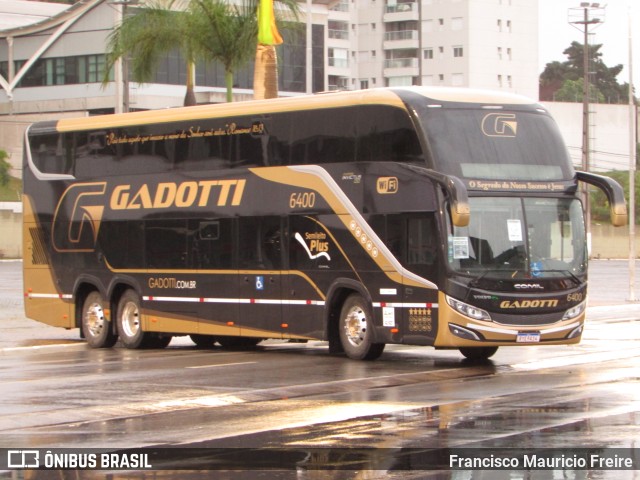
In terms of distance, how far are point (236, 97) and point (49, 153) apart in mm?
60740

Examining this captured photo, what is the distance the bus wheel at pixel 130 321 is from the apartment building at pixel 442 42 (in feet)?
319

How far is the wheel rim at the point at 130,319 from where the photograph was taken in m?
24.7

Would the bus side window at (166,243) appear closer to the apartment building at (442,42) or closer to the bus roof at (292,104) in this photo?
the bus roof at (292,104)

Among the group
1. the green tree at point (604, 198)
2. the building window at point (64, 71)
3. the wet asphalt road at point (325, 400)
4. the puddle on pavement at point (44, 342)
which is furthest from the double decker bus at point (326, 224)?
the green tree at point (604, 198)

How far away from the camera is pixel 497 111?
20312 mm

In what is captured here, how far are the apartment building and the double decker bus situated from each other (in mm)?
96621

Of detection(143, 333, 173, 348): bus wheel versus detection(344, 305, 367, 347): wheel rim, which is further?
detection(143, 333, 173, 348): bus wheel

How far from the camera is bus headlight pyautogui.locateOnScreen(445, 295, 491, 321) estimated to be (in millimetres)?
19172

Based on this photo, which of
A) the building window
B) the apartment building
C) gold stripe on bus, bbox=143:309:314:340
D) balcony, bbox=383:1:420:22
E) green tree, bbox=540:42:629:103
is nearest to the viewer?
gold stripe on bus, bbox=143:309:314:340

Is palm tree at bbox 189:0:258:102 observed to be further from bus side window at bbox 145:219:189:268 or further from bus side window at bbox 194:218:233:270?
bus side window at bbox 194:218:233:270

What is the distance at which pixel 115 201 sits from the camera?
2505 cm

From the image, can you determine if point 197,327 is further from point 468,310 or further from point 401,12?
point 401,12

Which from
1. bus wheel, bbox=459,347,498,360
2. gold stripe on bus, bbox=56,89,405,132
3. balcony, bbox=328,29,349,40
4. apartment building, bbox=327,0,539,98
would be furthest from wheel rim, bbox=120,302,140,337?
balcony, bbox=328,29,349,40

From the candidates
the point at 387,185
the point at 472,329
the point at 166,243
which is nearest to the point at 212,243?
the point at 166,243
